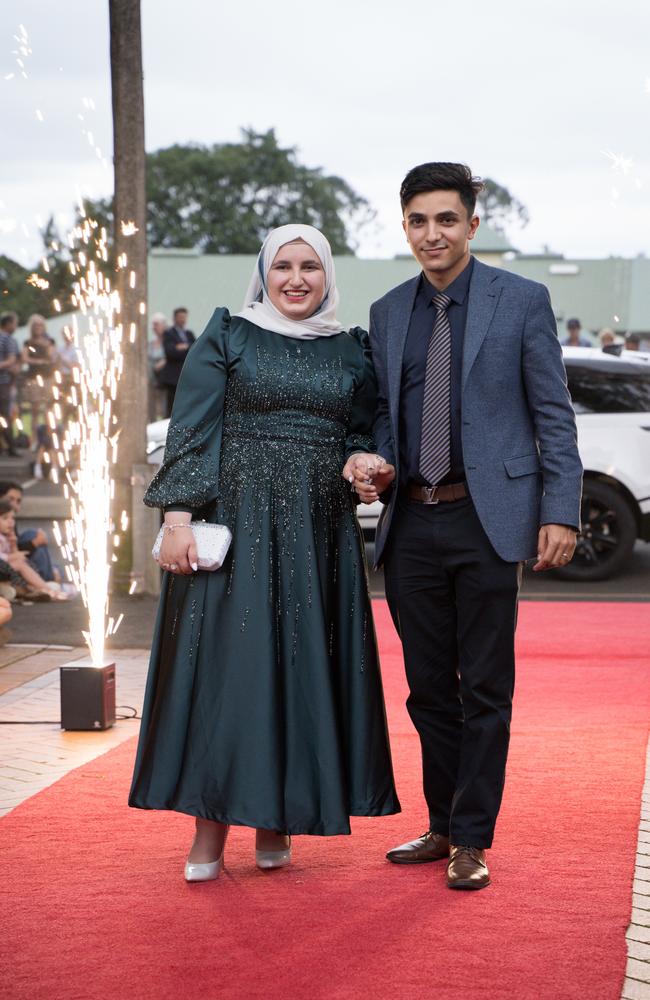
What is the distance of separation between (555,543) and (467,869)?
1.00 metres

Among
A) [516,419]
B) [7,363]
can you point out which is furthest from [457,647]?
[7,363]

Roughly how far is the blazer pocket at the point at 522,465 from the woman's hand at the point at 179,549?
96cm

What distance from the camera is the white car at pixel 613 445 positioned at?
10.7 metres

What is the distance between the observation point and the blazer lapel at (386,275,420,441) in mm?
4203

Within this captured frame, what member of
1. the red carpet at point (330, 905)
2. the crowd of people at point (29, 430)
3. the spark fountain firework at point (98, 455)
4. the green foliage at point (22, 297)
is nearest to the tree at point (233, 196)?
the green foliage at point (22, 297)

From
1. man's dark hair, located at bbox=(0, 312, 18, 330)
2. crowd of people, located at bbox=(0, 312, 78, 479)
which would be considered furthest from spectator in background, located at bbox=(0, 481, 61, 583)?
man's dark hair, located at bbox=(0, 312, 18, 330)

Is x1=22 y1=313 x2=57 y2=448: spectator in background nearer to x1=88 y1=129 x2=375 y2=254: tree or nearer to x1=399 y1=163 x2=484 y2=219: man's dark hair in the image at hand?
x1=399 y1=163 x2=484 y2=219: man's dark hair

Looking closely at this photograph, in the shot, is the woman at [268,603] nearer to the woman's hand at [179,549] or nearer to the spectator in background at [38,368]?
the woman's hand at [179,549]

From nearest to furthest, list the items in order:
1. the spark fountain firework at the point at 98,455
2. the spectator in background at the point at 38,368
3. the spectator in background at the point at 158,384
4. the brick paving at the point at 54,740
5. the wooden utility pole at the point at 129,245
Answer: the brick paving at the point at 54,740, the spark fountain firework at the point at 98,455, the wooden utility pole at the point at 129,245, the spectator in background at the point at 158,384, the spectator in background at the point at 38,368

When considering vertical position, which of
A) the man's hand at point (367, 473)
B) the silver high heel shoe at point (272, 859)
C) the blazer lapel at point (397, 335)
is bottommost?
the silver high heel shoe at point (272, 859)

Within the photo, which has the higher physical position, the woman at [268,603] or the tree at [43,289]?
the tree at [43,289]

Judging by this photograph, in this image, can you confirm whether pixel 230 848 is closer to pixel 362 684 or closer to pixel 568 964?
pixel 362 684

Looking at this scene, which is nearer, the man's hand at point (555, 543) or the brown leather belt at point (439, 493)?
the man's hand at point (555, 543)

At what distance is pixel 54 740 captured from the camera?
6.12m
